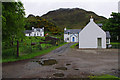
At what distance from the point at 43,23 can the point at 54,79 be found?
287ft

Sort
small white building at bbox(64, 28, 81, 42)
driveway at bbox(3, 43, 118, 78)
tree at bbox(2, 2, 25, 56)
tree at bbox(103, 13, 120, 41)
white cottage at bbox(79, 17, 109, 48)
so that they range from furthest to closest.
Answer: small white building at bbox(64, 28, 81, 42), tree at bbox(103, 13, 120, 41), white cottage at bbox(79, 17, 109, 48), tree at bbox(2, 2, 25, 56), driveway at bbox(3, 43, 118, 78)

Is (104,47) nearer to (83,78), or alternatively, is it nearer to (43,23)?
(83,78)

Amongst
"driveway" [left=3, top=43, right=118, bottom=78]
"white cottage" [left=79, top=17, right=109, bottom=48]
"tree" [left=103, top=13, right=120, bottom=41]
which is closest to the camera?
"driveway" [left=3, top=43, right=118, bottom=78]

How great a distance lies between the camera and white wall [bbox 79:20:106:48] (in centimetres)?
2630

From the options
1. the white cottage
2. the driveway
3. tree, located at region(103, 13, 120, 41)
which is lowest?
the driveway

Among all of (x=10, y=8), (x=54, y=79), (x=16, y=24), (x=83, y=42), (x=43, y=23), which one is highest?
(x=43, y=23)

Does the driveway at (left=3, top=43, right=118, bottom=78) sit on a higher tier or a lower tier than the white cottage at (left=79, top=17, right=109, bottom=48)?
lower

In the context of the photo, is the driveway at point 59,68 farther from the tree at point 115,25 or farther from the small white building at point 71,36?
the small white building at point 71,36

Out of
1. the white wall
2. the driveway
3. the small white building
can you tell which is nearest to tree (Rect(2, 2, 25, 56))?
the driveway

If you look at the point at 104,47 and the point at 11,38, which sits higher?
the point at 11,38

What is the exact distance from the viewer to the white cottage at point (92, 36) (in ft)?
86.2

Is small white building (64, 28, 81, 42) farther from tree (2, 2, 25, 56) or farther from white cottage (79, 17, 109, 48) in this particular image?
tree (2, 2, 25, 56)

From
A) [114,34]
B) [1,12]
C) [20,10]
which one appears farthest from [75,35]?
[1,12]

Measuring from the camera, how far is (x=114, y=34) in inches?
1460
